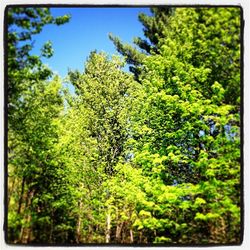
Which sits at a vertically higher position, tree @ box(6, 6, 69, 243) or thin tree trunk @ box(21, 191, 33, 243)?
tree @ box(6, 6, 69, 243)

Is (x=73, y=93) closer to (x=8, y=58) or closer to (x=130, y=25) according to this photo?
(x=130, y=25)

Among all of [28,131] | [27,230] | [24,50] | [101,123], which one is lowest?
[27,230]

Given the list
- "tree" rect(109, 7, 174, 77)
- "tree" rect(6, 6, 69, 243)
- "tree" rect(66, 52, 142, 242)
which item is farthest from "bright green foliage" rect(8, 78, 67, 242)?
"tree" rect(109, 7, 174, 77)

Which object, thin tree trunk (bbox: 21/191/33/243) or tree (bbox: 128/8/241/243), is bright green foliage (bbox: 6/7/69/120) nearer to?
thin tree trunk (bbox: 21/191/33/243)

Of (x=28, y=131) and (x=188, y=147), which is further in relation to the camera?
(x=188, y=147)

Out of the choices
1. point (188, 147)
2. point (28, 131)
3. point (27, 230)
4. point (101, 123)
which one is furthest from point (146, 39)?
point (27, 230)

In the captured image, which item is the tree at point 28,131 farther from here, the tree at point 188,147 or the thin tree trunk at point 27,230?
the tree at point 188,147

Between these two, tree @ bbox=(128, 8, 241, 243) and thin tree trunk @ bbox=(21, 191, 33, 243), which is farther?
tree @ bbox=(128, 8, 241, 243)

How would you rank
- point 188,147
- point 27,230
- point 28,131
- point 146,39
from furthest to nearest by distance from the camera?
point 146,39 < point 188,147 < point 28,131 < point 27,230

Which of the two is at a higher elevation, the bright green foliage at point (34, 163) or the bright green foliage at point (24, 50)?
the bright green foliage at point (24, 50)

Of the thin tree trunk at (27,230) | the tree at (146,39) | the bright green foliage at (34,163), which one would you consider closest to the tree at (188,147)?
the bright green foliage at (34,163)

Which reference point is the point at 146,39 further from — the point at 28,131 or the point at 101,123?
the point at 28,131

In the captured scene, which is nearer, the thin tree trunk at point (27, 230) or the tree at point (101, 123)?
the thin tree trunk at point (27, 230)

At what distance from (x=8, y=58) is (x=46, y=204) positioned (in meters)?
1.92
